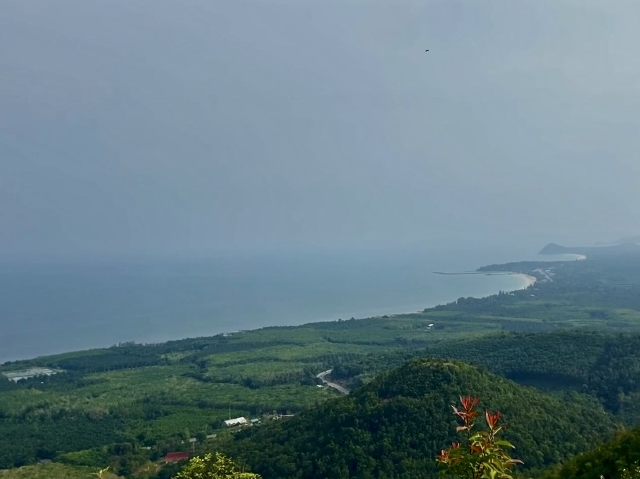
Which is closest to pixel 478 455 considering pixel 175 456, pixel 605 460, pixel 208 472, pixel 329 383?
pixel 208 472

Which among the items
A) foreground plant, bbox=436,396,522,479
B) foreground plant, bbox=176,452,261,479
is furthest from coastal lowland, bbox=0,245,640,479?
foreground plant, bbox=436,396,522,479

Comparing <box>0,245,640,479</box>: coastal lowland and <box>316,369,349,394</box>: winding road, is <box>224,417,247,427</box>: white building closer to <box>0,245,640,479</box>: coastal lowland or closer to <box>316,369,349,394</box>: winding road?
<box>0,245,640,479</box>: coastal lowland

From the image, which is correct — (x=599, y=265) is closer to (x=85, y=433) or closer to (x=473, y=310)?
(x=473, y=310)

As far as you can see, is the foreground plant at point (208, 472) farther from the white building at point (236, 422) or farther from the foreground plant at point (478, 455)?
the white building at point (236, 422)

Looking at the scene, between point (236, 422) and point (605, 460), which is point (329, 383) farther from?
point (605, 460)

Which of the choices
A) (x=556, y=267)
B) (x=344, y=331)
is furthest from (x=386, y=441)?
(x=556, y=267)

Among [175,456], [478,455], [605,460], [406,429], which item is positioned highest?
[478,455]
